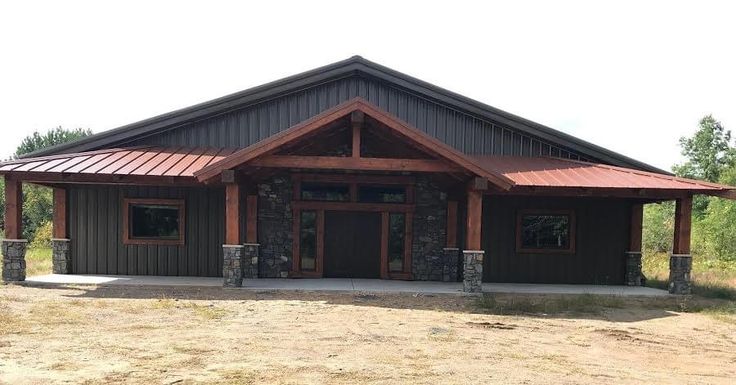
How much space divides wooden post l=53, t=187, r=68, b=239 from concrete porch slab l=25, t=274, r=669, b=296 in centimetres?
114

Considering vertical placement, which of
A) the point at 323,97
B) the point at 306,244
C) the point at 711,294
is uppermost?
the point at 323,97

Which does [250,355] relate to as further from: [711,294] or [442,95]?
[711,294]

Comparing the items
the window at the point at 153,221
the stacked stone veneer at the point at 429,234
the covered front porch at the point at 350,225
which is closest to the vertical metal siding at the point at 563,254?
the covered front porch at the point at 350,225

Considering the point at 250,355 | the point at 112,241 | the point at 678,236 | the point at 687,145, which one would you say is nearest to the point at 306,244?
the point at 112,241

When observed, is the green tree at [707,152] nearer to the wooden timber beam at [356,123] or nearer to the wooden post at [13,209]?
the wooden timber beam at [356,123]

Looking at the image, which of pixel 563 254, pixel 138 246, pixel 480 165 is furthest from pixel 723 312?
pixel 138 246

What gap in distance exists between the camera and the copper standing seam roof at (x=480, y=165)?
1180 cm

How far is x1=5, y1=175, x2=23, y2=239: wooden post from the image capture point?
1205 cm

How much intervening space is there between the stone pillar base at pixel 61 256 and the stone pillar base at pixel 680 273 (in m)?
15.6

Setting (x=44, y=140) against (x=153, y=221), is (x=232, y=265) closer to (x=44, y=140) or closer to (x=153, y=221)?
(x=153, y=221)

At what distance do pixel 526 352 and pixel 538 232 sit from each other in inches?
307

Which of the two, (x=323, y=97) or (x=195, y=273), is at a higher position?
(x=323, y=97)

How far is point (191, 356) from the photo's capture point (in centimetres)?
642

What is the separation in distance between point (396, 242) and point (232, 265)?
450 centimetres
